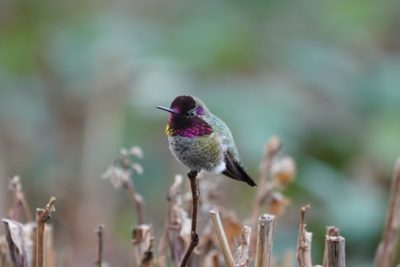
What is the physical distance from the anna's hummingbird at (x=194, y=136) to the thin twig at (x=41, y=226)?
19 cm

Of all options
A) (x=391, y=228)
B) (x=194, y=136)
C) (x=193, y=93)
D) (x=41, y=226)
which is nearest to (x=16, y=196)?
(x=41, y=226)

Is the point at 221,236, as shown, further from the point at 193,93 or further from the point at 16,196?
the point at 193,93

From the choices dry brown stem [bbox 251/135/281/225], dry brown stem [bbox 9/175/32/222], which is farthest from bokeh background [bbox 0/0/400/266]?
dry brown stem [bbox 9/175/32/222]

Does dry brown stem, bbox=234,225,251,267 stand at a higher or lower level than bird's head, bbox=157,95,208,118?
lower

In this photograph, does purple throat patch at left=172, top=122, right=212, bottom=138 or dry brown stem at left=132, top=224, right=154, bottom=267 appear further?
dry brown stem at left=132, top=224, right=154, bottom=267

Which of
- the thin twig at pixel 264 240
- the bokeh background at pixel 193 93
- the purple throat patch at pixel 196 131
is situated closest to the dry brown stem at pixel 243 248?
the thin twig at pixel 264 240

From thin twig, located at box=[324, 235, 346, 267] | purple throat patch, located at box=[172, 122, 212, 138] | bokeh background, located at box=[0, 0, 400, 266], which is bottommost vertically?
thin twig, located at box=[324, 235, 346, 267]

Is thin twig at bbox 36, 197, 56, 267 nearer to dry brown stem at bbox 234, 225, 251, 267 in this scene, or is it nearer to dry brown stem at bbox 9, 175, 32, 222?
dry brown stem at bbox 9, 175, 32, 222

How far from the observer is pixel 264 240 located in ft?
4.15

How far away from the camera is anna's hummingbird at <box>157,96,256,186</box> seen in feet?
4.07

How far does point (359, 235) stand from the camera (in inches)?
112

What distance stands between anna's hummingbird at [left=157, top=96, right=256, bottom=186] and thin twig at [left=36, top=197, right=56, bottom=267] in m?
0.19

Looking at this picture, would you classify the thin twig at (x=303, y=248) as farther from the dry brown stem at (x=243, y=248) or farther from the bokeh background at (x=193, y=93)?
the bokeh background at (x=193, y=93)

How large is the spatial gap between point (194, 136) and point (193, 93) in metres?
A: 2.30
